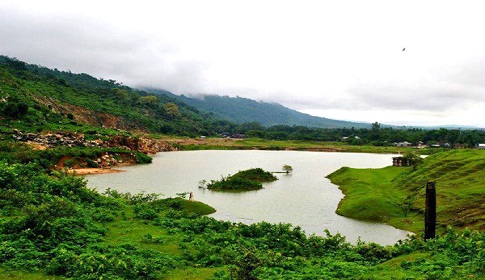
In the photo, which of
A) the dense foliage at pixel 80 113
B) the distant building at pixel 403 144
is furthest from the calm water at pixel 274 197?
the distant building at pixel 403 144

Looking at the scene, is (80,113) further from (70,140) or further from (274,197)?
(274,197)

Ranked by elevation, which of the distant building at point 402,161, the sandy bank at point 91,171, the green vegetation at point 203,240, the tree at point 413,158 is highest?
the tree at point 413,158

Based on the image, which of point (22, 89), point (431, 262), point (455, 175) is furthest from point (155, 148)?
point (431, 262)

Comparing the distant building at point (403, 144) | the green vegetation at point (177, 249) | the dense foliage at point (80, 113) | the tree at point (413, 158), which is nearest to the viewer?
the green vegetation at point (177, 249)

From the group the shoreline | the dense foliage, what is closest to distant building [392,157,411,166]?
the shoreline

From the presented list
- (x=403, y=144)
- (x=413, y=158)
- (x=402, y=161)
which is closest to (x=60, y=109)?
(x=402, y=161)

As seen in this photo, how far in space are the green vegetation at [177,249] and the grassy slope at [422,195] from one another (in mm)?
12108

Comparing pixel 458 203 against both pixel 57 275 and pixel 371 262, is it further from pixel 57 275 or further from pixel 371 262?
pixel 57 275

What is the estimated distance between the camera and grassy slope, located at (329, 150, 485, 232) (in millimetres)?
29570

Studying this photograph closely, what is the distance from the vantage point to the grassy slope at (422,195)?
2957 centimetres

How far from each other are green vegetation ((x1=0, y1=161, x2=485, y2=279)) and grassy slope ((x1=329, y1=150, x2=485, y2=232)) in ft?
39.7

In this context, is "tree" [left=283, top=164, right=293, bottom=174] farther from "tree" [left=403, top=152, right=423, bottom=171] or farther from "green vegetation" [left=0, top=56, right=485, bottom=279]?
"green vegetation" [left=0, top=56, right=485, bottom=279]

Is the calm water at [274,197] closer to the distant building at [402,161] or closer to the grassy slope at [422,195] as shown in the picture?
the grassy slope at [422,195]

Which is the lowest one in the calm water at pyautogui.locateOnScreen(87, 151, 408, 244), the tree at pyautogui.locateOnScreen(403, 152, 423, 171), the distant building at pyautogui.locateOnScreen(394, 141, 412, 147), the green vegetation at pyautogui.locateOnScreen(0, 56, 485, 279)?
the calm water at pyautogui.locateOnScreen(87, 151, 408, 244)
